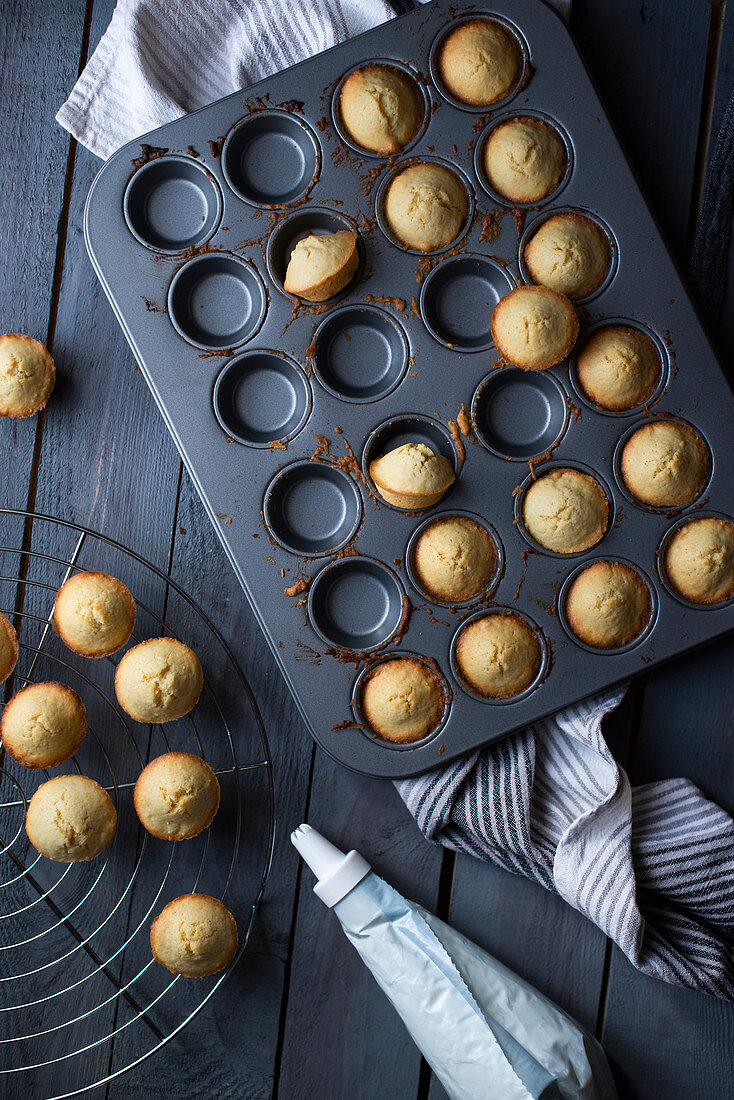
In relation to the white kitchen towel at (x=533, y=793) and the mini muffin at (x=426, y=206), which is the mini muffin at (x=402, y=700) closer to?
the white kitchen towel at (x=533, y=793)

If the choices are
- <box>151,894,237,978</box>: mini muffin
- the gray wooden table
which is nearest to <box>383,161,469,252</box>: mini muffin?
the gray wooden table

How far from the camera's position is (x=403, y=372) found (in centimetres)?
176

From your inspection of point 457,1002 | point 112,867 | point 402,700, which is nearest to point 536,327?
point 402,700

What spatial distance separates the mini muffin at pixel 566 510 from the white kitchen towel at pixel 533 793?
37 centimetres

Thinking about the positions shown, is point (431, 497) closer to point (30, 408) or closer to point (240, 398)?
point (240, 398)

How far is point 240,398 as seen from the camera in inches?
71.6

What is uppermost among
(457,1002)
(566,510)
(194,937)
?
(566,510)

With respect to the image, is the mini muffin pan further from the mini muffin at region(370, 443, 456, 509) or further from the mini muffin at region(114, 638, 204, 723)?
the mini muffin at region(114, 638, 204, 723)

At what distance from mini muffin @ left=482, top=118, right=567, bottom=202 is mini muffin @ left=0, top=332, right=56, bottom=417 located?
111 centimetres

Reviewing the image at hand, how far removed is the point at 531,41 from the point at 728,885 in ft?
6.27

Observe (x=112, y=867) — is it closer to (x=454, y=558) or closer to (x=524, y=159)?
(x=454, y=558)

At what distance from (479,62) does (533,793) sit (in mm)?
1605

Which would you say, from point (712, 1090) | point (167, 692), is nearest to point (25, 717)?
point (167, 692)

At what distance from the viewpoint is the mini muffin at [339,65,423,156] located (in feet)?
5.67
